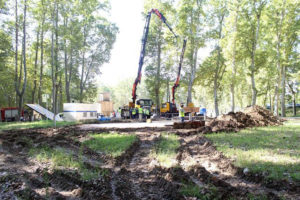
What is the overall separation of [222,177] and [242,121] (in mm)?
9338

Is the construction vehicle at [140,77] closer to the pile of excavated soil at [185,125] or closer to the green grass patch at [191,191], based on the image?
the pile of excavated soil at [185,125]

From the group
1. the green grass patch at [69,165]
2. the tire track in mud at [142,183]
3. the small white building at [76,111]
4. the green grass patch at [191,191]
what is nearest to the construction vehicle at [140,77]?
the small white building at [76,111]

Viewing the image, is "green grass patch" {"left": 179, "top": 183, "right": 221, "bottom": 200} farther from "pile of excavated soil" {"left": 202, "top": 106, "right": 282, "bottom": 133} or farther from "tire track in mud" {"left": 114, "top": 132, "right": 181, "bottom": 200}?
"pile of excavated soil" {"left": 202, "top": 106, "right": 282, "bottom": 133}

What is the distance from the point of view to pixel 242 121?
12.8 m

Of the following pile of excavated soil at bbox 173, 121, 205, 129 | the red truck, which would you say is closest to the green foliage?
the red truck

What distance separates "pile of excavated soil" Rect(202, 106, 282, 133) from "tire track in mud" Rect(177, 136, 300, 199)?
5257 millimetres

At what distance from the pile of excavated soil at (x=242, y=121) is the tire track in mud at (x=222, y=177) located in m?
5.26

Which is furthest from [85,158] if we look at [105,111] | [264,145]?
[105,111]

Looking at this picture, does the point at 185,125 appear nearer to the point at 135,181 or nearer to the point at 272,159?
the point at 272,159

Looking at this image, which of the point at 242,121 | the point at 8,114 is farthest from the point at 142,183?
the point at 8,114

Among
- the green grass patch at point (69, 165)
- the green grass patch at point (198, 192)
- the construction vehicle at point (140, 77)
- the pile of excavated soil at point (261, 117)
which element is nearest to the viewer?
the green grass patch at point (198, 192)

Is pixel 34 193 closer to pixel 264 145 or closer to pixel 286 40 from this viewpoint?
pixel 264 145

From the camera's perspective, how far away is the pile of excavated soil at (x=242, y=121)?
11666 millimetres

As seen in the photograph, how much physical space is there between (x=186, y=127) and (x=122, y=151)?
744 cm
